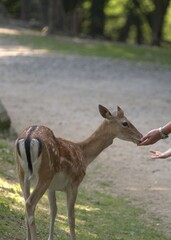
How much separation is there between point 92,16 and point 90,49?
911 centimetres

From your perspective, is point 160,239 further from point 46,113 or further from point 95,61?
point 95,61

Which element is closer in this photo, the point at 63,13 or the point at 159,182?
the point at 159,182

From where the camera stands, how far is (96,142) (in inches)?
275

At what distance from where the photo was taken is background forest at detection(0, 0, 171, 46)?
29812 mm

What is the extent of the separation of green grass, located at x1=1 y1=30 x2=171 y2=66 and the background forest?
232cm

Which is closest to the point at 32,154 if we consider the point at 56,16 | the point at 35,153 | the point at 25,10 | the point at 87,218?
the point at 35,153

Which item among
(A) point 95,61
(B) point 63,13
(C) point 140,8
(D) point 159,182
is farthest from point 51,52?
(D) point 159,182

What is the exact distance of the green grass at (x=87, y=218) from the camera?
6703 mm

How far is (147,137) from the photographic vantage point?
668 centimetres

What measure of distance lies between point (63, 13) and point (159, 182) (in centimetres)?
2177

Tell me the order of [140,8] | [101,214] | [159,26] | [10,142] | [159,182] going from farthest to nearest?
[140,8] → [159,26] → [10,142] → [159,182] → [101,214]

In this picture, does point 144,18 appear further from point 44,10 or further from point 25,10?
point 44,10

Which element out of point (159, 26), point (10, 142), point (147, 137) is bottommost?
point (159, 26)

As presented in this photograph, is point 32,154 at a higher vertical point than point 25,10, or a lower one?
higher
